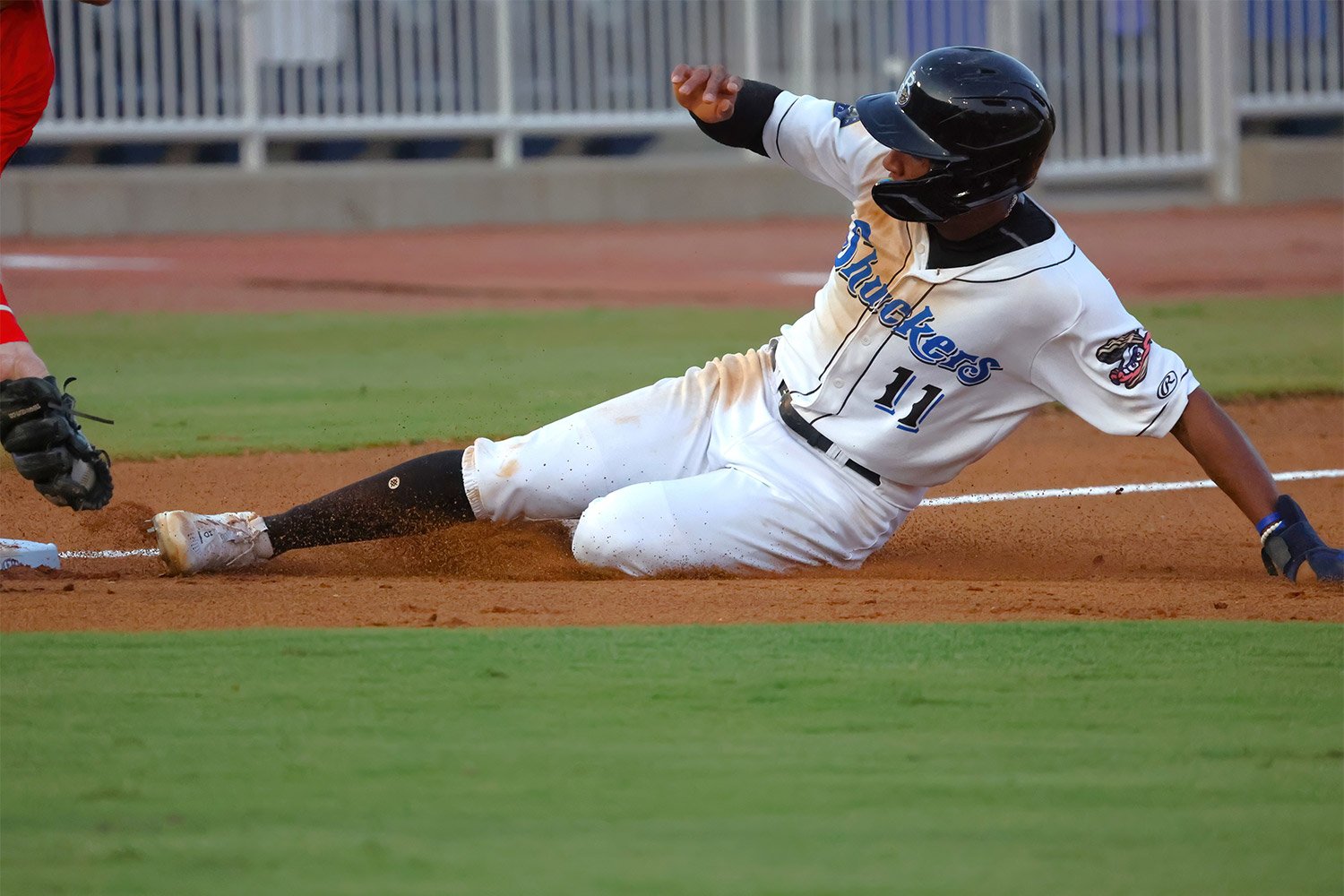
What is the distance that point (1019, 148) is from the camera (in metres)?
4.45

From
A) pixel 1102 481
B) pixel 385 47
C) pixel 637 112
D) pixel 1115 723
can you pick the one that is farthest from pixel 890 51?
→ pixel 1115 723

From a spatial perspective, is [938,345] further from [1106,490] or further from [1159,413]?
[1106,490]

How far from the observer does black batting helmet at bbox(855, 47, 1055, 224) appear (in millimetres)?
4422

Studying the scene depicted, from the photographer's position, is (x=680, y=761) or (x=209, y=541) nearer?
(x=680, y=761)

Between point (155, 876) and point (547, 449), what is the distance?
90.6 inches

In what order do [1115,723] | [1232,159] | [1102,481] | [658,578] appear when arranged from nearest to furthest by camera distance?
[1115,723]
[658,578]
[1102,481]
[1232,159]

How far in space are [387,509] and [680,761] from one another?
1.89 metres

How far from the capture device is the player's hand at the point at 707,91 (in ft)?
15.6

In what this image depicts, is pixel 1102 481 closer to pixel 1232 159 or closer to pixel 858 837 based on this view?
pixel 858 837

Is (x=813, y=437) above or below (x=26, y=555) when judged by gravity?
above

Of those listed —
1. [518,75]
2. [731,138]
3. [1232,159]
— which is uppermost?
[731,138]

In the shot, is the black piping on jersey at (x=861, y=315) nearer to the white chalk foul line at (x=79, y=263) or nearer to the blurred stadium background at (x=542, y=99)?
the white chalk foul line at (x=79, y=263)

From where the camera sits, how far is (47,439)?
4.43m

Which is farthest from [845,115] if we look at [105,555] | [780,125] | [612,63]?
[612,63]
